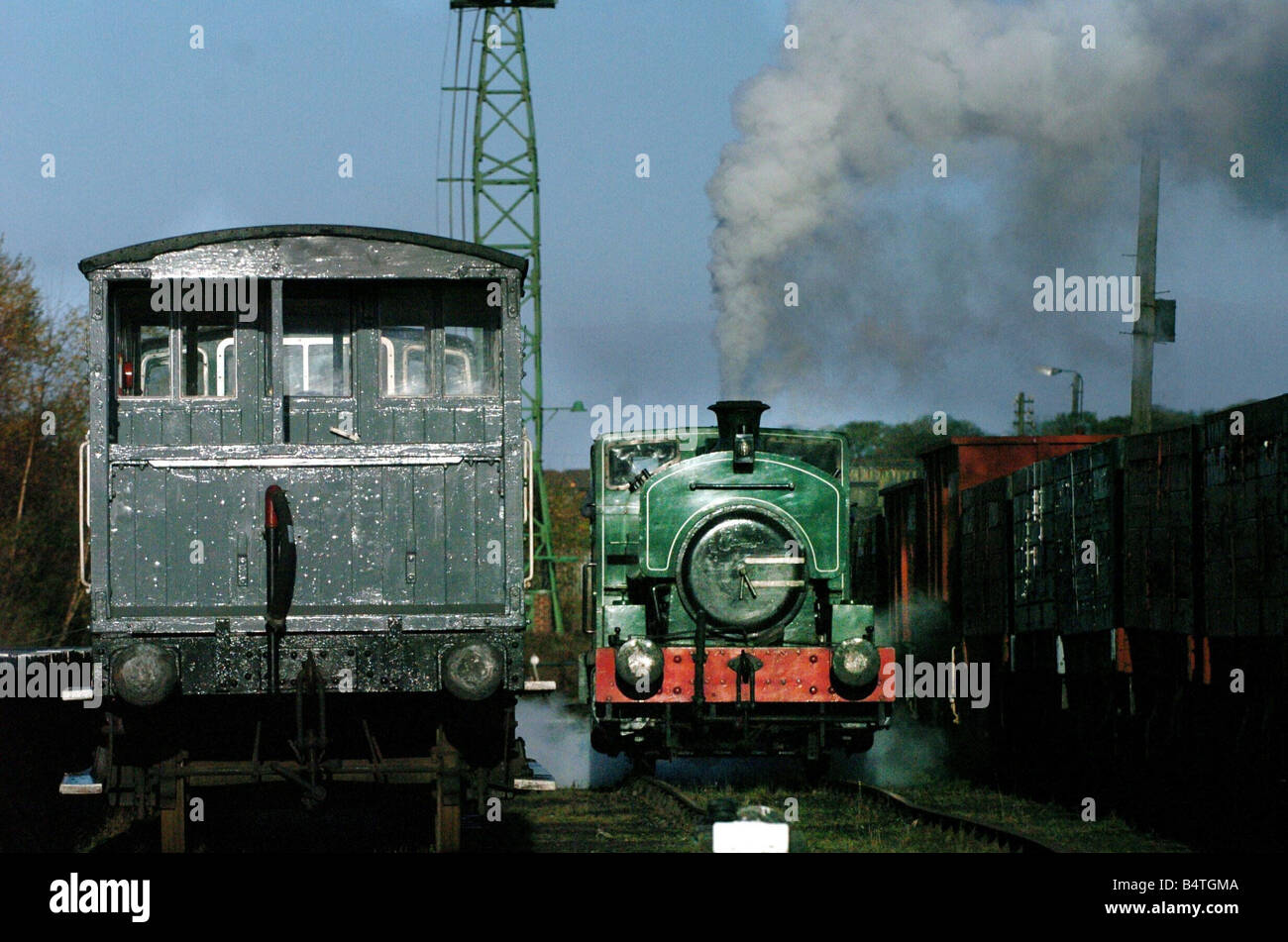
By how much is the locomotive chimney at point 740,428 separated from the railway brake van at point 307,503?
4016 mm

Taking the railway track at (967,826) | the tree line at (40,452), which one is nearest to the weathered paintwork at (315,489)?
the railway track at (967,826)

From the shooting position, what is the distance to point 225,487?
9.74 meters

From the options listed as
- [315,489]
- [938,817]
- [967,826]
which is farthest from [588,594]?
[315,489]

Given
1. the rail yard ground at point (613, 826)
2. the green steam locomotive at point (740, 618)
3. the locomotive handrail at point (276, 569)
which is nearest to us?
the locomotive handrail at point (276, 569)

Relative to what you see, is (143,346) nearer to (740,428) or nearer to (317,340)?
(317,340)

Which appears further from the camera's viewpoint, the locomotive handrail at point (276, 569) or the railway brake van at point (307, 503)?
the railway brake van at point (307, 503)

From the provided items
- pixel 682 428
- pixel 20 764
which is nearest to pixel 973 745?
pixel 682 428

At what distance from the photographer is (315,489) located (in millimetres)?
9789

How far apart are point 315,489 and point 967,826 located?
532 cm

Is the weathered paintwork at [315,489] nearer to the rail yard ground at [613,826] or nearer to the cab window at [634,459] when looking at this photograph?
the rail yard ground at [613,826]

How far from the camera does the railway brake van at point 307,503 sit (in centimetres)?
951

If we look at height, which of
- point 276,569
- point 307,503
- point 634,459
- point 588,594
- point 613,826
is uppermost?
point 634,459

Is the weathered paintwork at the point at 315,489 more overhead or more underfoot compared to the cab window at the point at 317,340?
more underfoot

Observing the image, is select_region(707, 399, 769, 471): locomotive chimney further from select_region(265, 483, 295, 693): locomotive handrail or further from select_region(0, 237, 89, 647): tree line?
select_region(0, 237, 89, 647): tree line
